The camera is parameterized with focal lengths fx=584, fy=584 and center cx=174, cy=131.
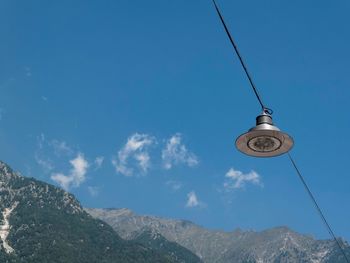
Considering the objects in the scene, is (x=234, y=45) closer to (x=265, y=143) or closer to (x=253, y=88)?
(x=253, y=88)

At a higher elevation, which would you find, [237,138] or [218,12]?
[218,12]

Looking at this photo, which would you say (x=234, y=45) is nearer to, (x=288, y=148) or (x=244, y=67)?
(x=244, y=67)

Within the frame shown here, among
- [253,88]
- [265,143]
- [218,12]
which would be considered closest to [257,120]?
[265,143]

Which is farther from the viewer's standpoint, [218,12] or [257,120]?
[257,120]

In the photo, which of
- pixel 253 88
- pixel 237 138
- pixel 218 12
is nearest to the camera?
pixel 218 12

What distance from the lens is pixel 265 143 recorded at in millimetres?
7703

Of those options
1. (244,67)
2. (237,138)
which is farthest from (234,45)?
(237,138)

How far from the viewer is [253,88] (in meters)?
6.63

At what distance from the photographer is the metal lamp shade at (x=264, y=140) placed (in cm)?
752

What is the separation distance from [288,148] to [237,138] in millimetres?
690

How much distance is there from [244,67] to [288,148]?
62.5 inches

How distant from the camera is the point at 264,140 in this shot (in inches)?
303

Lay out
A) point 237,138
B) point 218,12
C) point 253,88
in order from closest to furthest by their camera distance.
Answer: point 218,12
point 253,88
point 237,138

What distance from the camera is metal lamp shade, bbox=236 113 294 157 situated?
7.52m
